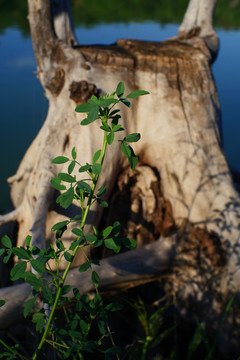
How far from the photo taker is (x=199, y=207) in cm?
236

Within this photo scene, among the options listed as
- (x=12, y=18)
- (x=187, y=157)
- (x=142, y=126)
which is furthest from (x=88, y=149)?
(x=12, y=18)

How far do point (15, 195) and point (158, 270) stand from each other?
1.56 m

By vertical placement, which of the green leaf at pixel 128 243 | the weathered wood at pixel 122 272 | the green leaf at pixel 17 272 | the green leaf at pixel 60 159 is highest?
the green leaf at pixel 60 159

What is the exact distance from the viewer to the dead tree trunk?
2277 millimetres

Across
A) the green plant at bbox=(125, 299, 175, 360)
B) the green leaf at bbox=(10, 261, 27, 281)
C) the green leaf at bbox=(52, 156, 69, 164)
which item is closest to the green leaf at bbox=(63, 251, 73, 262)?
the green leaf at bbox=(10, 261, 27, 281)

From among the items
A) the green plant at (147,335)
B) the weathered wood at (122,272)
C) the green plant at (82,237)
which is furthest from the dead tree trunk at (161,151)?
the green plant at (82,237)

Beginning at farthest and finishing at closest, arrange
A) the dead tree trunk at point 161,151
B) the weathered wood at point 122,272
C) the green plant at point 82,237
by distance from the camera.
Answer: the dead tree trunk at point 161,151 → the weathered wood at point 122,272 → the green plant at point 82,237

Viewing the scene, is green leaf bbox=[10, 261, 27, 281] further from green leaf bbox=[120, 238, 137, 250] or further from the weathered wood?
the weathered wood

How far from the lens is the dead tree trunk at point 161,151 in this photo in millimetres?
2277

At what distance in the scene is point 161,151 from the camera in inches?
99.4

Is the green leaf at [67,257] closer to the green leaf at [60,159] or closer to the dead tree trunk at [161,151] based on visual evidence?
the green leaf at [60,159]

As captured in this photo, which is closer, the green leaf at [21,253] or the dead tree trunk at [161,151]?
the green leaf at [21,253]

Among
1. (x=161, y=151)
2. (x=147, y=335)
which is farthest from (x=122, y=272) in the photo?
(x=161, y=151)

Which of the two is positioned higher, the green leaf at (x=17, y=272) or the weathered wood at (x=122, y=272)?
the green leaf at (x=17, y=272)
